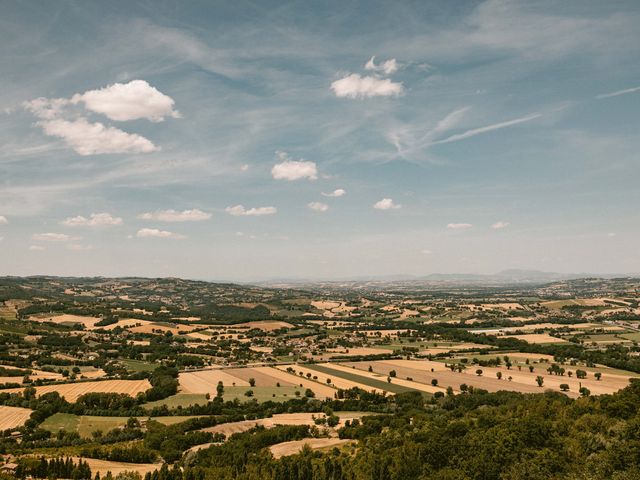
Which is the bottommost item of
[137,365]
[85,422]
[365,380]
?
[137,365]

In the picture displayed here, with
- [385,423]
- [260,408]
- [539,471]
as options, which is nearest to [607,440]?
[539,471]

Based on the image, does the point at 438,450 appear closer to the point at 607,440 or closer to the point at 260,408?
the point at 607,440

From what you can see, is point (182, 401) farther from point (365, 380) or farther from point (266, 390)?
point (365, 380)

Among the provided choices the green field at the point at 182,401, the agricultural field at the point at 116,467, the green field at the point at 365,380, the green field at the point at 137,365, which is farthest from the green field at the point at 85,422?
the green field at the point at 365,380

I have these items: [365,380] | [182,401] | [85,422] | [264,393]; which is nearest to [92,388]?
[85,422]

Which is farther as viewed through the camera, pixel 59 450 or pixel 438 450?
pixel 59 450

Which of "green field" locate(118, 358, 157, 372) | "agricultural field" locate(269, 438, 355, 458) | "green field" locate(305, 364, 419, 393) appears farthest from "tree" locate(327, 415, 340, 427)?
"green field" locate(118, 358, 157, 372)

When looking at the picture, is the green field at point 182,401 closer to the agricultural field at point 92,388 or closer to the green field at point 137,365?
the agricultural field at point 92,388
